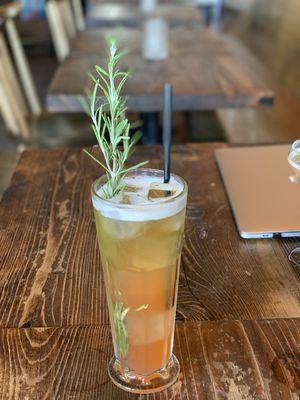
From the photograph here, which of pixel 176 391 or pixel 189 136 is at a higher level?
pixel 176 391

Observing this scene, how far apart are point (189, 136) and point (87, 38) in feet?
2.31

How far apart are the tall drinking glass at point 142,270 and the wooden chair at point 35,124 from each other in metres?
1.73

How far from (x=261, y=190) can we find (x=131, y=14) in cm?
228

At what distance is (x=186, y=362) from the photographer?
0.53m

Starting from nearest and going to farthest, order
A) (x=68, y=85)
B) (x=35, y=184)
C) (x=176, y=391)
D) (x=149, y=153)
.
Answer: (x=176, y=391) → (x=35, y=184) → (x=149, y=153) → (x=68, y=85)

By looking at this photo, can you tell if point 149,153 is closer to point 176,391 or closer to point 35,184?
point 35,184

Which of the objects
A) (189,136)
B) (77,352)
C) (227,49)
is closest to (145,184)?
(77,352)

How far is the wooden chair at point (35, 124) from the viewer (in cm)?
224

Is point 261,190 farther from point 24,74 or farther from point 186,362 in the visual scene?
point 24,74

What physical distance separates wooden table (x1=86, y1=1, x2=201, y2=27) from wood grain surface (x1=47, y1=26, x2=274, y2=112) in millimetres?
609

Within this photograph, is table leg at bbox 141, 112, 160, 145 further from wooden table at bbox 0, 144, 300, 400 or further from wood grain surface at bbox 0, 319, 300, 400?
wood grain surface at bbox 0, 319, 300, 400

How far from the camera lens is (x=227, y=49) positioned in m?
2.01

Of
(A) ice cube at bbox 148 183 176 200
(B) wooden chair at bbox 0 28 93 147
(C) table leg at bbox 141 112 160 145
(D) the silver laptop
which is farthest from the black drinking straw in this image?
(B) wooden chair at bbox 0 28 93 147

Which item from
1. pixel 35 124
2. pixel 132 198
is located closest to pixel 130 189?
pixel 132 198
